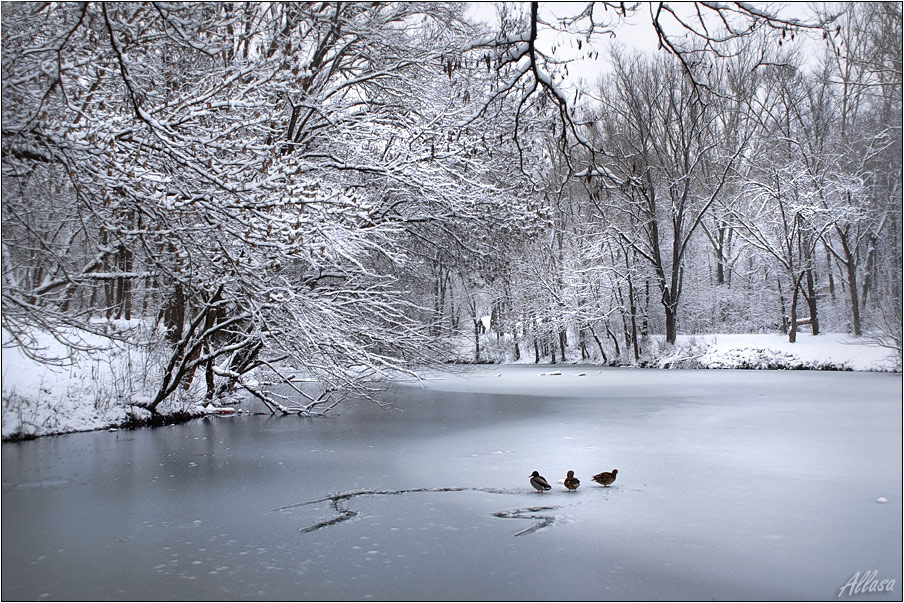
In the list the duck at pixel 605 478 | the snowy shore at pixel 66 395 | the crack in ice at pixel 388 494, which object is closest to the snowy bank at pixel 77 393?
the snowy shore at pixel 66 395

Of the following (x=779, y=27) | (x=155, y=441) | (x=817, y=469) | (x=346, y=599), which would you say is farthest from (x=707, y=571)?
(x=155, y=441)

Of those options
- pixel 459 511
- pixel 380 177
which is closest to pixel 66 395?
pixel 380 177

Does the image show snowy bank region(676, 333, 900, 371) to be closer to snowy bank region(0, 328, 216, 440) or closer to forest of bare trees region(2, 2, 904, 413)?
forest of bare trees region(2, 2, 904, 413)

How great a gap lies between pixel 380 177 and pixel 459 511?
6555 millimetres

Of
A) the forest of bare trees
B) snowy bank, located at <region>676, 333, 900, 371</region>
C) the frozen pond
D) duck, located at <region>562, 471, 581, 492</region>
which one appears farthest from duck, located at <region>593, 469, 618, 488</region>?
snowy bank, located at <region>676, 333, 900, 371</region>

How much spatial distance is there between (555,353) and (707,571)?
23825 mm

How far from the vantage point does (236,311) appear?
10227 mm

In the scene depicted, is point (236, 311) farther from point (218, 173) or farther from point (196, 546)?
point (196, 546)

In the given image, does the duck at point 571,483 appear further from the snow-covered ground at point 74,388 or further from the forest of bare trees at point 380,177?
the snow-covered ground at point 74,388

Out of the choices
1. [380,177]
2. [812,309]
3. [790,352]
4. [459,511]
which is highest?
[380,177]

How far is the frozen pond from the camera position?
3.74 m

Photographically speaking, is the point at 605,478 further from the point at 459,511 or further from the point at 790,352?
the point at 790,352

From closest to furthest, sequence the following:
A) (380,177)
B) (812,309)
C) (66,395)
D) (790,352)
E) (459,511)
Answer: (459,511) < (66,395) < (380,177) < (790,352) < (812,309)

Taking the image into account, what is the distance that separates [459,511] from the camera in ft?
16.7
